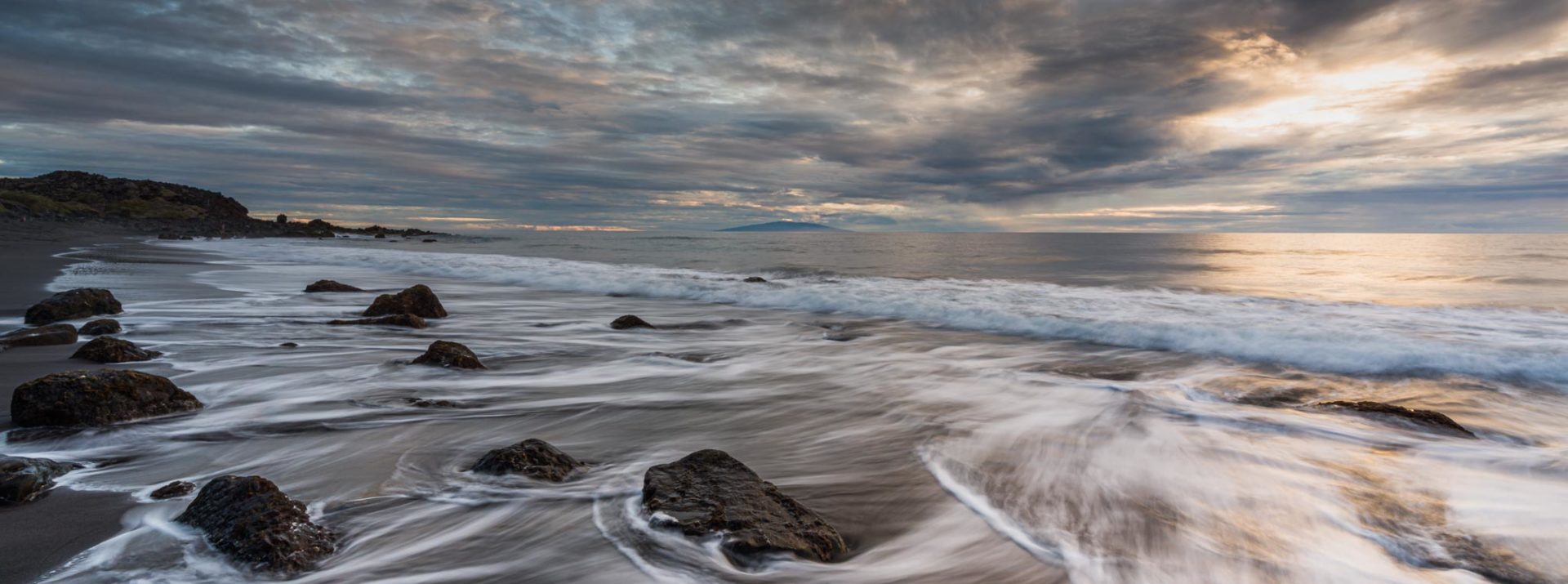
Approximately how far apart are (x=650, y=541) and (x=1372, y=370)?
307 inches

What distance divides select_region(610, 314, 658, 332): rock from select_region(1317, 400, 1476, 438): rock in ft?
24.4

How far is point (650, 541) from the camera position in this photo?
2.87m

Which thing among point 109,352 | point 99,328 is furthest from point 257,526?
point 99,328

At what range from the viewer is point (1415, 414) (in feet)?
16.2

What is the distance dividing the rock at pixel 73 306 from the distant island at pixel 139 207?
3778 centimetres

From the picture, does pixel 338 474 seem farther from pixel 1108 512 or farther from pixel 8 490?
pixel 1108 512

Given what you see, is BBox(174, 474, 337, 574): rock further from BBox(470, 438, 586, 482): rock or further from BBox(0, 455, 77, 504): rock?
BBox(470, 438, 586, 482): rock

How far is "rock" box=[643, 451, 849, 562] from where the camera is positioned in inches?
109

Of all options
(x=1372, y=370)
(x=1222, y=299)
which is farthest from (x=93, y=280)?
(x=1222, y=299)

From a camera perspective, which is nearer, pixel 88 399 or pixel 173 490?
pixel 173 490

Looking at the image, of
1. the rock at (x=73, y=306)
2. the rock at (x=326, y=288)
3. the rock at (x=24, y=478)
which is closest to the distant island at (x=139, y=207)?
the rock at (x=326, y=288)

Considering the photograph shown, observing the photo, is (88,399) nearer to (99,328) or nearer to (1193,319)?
(99,328)

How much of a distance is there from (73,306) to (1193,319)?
45.8 ft

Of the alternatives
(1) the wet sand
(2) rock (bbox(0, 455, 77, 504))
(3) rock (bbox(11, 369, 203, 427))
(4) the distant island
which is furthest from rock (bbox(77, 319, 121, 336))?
(4) the distant island
